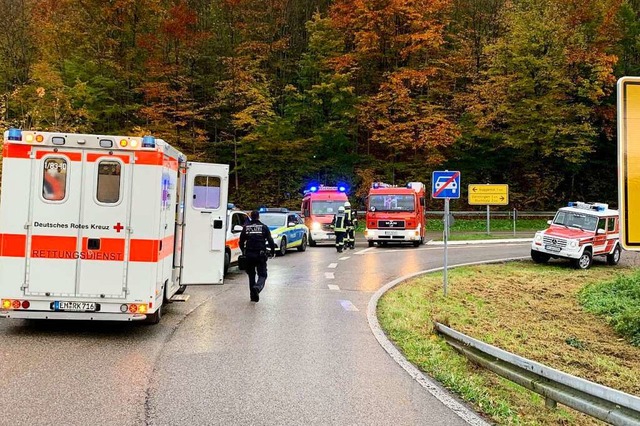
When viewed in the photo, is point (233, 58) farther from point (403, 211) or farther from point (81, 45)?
point (403, 211)

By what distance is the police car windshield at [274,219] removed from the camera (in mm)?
21562

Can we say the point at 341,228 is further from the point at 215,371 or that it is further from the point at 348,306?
the point at 215,371

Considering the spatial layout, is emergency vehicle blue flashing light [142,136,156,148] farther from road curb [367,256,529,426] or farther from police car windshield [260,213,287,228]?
police car windshield [260,213,287,228]

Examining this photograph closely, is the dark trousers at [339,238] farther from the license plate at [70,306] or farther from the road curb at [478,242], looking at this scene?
the license plate at [70,306]

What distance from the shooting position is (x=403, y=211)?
2609 cm

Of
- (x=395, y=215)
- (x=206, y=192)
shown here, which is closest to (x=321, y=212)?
(x=395, y=215)

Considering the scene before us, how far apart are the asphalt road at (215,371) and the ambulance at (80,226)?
1.86ft

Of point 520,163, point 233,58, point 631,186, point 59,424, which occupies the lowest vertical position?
point 59,424

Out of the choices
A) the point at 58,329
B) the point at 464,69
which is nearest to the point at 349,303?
the point at 58,329

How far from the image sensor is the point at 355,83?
1572 inches

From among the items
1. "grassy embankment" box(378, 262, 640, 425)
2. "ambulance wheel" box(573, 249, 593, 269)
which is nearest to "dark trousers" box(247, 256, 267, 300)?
"grassy embankment" box(378, 262, 640, 425)

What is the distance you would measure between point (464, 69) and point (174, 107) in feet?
63.8

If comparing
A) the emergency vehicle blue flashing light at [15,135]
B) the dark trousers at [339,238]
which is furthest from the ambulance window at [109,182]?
the dark trousers at [339,238]

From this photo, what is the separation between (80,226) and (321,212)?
775 inches
